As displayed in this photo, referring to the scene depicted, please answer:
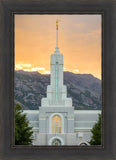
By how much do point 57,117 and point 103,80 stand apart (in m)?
7.10

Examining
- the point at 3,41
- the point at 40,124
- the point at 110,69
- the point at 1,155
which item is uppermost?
the point at 3,41

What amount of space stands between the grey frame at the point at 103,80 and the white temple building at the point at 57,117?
5.32 meters

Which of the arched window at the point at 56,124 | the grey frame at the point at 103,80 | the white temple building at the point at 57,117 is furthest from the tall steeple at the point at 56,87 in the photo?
the grey frame at the point at 103,80

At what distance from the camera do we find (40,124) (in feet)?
25.4

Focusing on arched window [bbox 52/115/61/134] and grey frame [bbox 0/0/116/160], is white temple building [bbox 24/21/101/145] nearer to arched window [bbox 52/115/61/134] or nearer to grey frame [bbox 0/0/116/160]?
arched window [bbox 52/115/61/134]

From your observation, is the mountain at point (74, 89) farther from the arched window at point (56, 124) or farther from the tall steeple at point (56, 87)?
the arched window at point (56, 124)

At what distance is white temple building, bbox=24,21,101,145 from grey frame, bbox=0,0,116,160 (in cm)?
532

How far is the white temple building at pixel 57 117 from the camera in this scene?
687 cm

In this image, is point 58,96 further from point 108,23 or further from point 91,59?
point 108,23

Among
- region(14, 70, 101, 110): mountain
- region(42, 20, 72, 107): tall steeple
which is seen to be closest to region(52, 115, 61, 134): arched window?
region(42, 20, 72, 107): tall steeple

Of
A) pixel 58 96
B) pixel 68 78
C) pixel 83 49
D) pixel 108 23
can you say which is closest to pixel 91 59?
pixel 83 49

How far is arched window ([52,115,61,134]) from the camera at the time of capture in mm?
7402

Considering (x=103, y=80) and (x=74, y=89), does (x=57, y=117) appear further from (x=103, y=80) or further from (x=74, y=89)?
(x=103, y=80)

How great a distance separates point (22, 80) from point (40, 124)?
2688 mm
